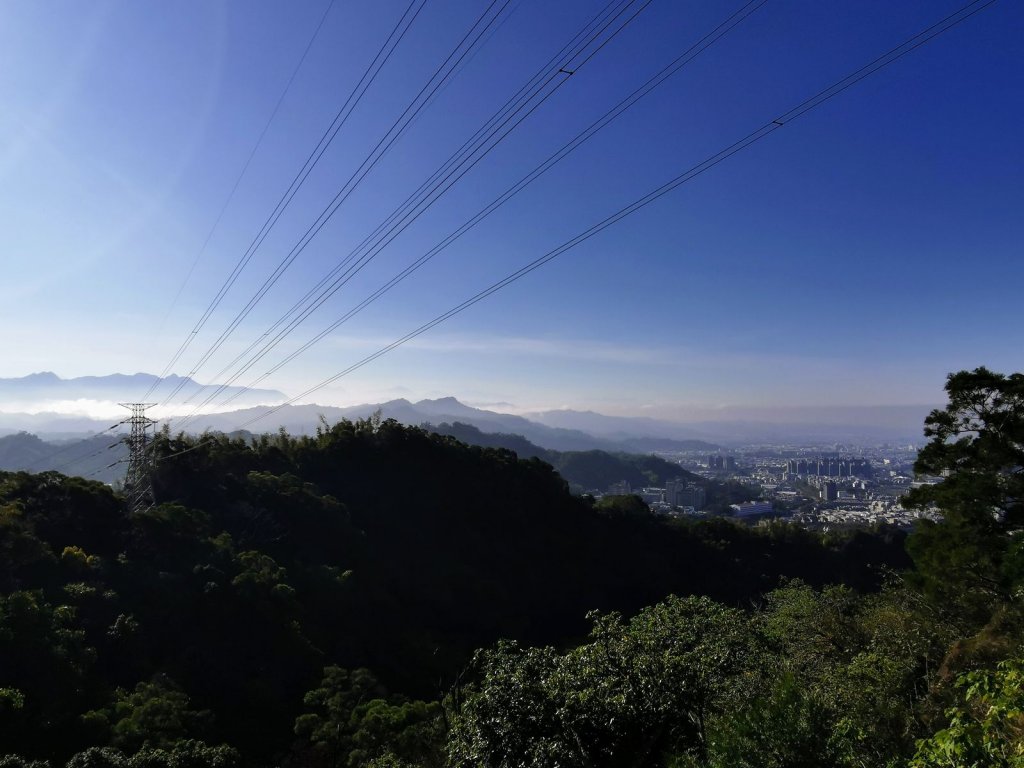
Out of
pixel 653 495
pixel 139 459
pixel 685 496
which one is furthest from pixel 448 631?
pixel 653 495

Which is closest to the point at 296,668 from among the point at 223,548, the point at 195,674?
the point at 195,674

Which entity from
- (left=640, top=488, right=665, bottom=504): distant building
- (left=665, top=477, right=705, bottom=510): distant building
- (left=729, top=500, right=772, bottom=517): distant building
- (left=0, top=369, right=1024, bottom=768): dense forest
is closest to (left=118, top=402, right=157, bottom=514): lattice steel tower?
(left=0, top=369, right=1024, bottom=768): dense forest

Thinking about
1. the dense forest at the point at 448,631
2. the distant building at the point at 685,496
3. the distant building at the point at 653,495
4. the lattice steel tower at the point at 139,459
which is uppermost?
the lattice steel tower at the point at 139,459

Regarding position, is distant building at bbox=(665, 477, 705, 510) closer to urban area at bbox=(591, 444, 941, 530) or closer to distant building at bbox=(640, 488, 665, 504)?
urban area at bbox=(591, 444, 941, 530)

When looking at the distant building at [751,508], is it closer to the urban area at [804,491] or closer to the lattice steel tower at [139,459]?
the urban area at [804,491]

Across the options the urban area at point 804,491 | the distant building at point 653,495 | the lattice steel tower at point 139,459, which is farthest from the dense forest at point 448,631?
the distant building at point 653,495
